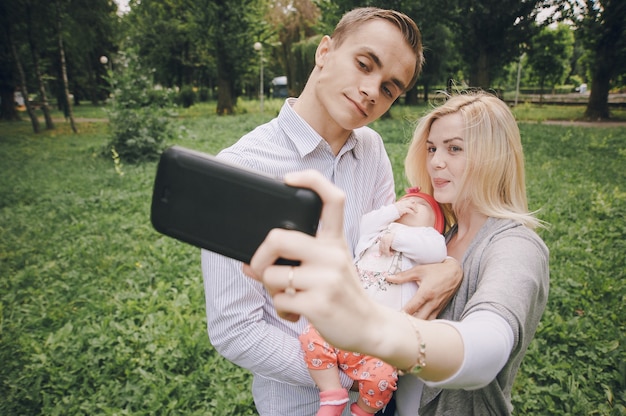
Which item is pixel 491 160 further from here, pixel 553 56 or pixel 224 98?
pixel 553 56

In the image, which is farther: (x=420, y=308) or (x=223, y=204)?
(x=420, y=308)

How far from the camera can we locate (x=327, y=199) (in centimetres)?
68

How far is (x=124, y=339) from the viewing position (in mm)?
3434


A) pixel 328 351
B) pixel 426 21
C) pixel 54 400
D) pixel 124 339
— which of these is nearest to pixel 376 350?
pixel 328 351

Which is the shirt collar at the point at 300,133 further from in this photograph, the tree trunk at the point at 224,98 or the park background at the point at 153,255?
the tree trunk at the point at 224,98

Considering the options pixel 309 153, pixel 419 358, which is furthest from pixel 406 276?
pixel 419 358

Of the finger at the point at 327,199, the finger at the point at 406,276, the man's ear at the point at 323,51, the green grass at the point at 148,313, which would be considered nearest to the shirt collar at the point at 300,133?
the man's ear at the point at 323,51

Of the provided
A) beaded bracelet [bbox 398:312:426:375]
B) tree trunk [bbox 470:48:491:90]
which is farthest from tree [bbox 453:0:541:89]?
beaded bracelet [bbox 398:312:426:375]

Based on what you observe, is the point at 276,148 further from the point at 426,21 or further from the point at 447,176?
the point at 426,21

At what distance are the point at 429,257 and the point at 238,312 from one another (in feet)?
2.50

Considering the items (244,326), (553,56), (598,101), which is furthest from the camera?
(553,56)

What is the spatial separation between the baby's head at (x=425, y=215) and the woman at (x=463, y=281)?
7 centimetres

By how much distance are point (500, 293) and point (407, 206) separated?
753 millimetres

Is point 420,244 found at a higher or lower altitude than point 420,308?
higher
